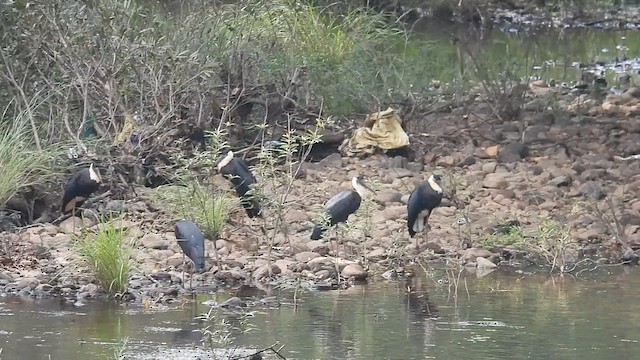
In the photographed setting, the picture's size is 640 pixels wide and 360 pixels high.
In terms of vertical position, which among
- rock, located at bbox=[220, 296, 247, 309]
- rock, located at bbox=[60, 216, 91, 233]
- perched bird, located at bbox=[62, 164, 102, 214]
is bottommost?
rock, located at bbox=[220, 296, 247, 309]

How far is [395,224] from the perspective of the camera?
10.5 metres

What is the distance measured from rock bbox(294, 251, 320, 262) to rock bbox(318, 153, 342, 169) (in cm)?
318

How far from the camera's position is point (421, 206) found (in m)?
9.91

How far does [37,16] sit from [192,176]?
227 centimetres

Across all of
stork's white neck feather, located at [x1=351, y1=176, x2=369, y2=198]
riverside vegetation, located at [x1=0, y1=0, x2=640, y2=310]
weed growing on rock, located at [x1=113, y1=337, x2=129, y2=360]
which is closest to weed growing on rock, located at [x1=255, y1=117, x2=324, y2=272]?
riverside vegetation, located at [x1=0, y1=0, x2=640, y2=310]

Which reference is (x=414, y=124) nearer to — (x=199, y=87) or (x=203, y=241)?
(x=199, y=87)

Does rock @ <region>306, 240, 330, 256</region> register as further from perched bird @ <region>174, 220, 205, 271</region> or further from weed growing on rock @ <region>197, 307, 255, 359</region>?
weed growing on rock @ <region>197, 307, 255, 359</region>

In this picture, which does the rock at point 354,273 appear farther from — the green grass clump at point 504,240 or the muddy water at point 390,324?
the green grass clump at point 504,240

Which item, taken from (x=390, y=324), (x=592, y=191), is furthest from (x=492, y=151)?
(x=390, y=324)

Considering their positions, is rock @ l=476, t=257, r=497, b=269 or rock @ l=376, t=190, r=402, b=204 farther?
rock @ l=376, t=190, r=402, b=204

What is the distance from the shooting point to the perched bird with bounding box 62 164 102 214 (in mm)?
9938

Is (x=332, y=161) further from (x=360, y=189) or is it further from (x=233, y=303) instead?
(x=233, y=303)

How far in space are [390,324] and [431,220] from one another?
315 centimetres

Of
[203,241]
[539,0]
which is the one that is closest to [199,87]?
A: [203,241]
